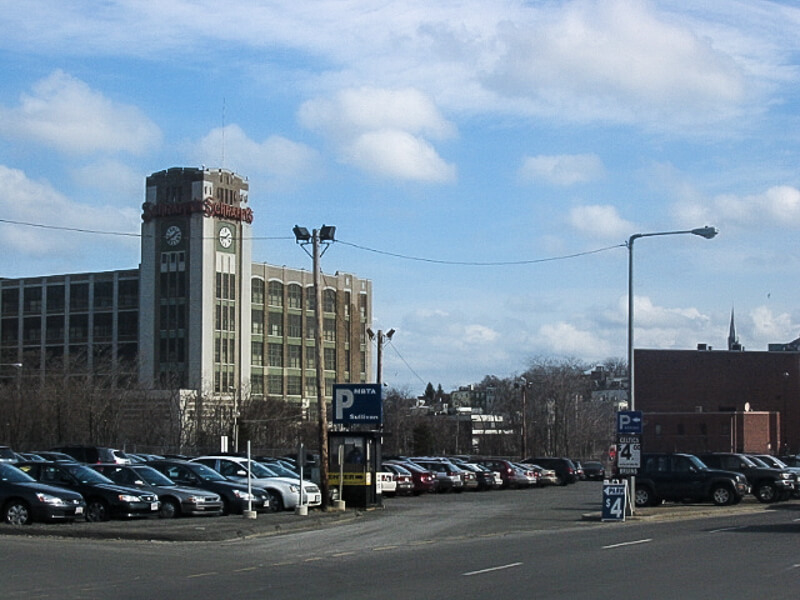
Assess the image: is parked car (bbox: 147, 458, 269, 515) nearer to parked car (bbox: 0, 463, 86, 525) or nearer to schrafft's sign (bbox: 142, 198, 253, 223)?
parked car (bbox: 0, 463, 86, 525)

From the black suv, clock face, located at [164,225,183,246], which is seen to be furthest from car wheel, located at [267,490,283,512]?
clock face, located at [164,225,183,246]

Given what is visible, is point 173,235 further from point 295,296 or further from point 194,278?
point 295,296

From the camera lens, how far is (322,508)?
109 feet

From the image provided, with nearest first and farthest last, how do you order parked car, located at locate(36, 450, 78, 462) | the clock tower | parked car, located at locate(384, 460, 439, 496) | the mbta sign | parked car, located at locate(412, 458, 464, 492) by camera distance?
the mbta sign
parked car, located at locate(36, 450, 78, 462)
parked car, located at locate(384, 460, 439, 496)
parked car, located at locate(412, 458, 464, 492)
the clock tower

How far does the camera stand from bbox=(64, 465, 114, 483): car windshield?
28.2 m

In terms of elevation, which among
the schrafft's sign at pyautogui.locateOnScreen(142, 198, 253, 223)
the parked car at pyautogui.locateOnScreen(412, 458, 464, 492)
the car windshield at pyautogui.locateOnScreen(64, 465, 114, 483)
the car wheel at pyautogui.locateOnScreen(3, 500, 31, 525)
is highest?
the schrafft's sign at pyautogui.locateOnScreen(142, 198, 253, 223)

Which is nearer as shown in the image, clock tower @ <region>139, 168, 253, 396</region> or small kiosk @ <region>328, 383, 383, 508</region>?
small kiosk @ <region>328, 383, 383, 508</region>

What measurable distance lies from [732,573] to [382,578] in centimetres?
514

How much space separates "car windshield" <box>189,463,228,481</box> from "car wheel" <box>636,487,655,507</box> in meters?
13.8

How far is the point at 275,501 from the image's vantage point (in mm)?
32750

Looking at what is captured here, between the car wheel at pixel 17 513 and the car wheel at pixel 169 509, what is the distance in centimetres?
412

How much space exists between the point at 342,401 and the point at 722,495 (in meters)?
13.0

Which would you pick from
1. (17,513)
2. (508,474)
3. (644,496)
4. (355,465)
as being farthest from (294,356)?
(17,513)

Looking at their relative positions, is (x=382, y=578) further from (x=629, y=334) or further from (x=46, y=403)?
(x=46, y=403)
